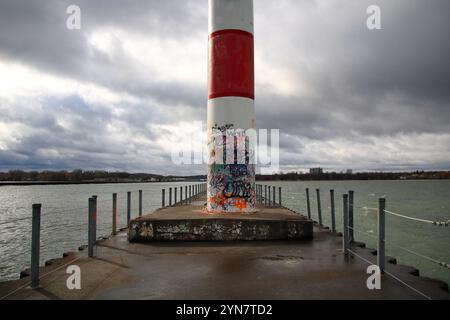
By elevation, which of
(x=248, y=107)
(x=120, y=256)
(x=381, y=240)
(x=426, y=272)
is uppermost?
(x=248, y=107)

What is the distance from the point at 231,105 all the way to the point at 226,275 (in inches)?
229

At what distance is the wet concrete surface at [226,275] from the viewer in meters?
4.50

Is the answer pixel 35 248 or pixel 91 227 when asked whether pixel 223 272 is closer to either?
pixel 35 248

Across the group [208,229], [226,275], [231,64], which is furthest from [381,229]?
[231,64]

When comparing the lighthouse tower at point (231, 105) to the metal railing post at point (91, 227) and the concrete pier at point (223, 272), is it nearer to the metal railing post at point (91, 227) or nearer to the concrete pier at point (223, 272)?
the concrete pier at point (223, 272)

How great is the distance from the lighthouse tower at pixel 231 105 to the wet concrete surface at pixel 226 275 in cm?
282

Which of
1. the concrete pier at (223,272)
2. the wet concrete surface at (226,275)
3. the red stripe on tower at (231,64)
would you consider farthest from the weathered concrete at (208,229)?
the red stripe on tower at (231,64)

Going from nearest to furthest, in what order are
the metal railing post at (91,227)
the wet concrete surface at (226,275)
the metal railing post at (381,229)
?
1. the wet concrete surface at (226,275)
2. the metal railing post at (381,229)
3. the metal railing post at (91,227)

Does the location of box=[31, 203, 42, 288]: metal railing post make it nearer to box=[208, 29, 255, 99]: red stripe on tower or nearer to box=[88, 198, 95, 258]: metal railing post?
box=[88, 198, 95, 258]: metal railing post

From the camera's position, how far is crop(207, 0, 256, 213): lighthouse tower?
10.2 m

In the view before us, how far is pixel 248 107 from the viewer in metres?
10.4
